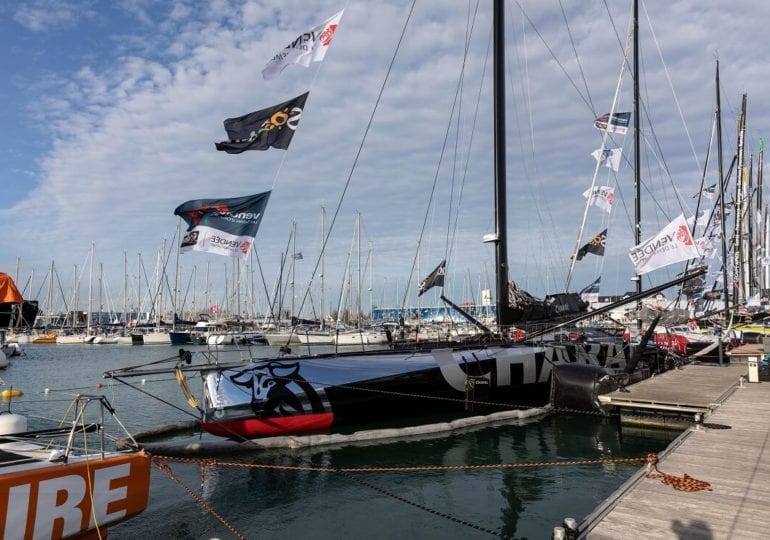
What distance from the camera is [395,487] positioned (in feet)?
36.8

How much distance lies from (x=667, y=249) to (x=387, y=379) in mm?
9273

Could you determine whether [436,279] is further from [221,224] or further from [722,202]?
[722,202]

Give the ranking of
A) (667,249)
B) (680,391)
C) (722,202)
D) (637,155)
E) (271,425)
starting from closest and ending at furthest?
(271,425) < (667,249) < (680,391) < (637,155) < (722,202)

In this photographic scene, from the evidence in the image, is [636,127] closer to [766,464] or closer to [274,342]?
[766,464]

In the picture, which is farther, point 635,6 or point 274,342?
point 274,342

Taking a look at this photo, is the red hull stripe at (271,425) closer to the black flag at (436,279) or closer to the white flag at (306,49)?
the white flag at (306,49)

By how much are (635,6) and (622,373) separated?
2271 centimetres

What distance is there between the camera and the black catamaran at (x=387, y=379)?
43.9 feet

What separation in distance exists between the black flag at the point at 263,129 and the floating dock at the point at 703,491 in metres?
10.4

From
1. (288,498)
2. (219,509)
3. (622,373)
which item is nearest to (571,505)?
(288,498)

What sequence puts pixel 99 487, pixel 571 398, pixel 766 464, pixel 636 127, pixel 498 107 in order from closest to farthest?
pixel 99 487
pixel 766 464
pixel 571 398
pixel 498 107
pixel 636 127

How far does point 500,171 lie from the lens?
18906 millimetres

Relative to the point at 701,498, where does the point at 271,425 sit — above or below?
below

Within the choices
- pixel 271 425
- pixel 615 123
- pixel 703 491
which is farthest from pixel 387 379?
pixel 615 123
